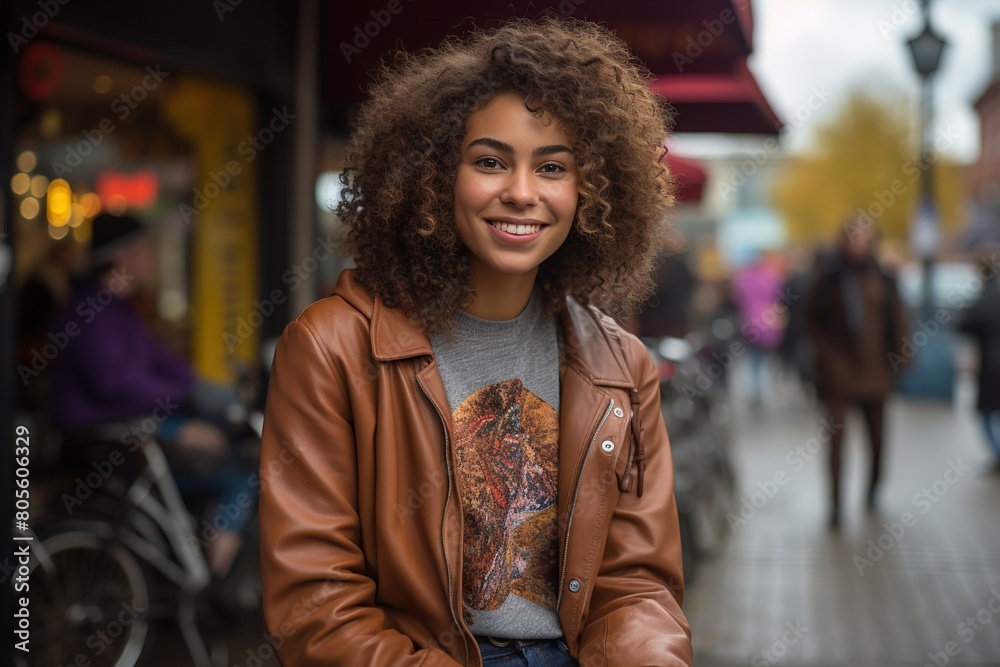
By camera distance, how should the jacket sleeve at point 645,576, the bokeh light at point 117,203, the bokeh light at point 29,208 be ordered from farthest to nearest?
1. the bokeh light at point 117,203
2. the bokeh light at point 29,208
3. the jacket sleeve at point 645,576

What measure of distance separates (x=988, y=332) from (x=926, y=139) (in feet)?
18.1

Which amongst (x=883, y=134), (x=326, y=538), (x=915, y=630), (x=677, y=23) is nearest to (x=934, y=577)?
(x=915, y=630)

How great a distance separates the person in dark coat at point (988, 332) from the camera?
886 centimetres

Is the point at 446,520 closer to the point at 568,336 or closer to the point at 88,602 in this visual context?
the point at 568,336

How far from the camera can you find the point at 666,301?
11727 mm

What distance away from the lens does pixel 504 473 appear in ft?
6.75

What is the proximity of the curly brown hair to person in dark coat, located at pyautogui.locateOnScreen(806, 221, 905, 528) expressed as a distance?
579 cm

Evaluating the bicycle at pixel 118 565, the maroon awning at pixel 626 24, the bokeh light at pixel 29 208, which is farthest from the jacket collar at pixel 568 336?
the bokeh light at pixel 29 208

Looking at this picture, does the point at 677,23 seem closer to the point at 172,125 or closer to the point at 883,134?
the point at 172,125

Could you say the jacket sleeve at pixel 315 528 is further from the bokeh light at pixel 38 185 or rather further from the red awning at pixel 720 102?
the bokeh light at pixel 38 185

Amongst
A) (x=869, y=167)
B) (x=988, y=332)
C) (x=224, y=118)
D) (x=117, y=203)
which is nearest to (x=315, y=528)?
(x=224, y=118)

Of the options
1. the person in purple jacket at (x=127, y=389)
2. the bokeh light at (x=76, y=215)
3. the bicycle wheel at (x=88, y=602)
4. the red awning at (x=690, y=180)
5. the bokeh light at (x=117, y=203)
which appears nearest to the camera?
the bicycle wheel at (x=88, y=602)

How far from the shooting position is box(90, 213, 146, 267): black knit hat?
5082 millimetres

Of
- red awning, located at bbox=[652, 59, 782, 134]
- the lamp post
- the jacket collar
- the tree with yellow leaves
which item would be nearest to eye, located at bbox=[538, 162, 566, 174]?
the jacket collar
